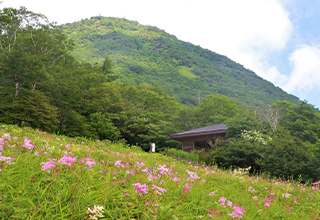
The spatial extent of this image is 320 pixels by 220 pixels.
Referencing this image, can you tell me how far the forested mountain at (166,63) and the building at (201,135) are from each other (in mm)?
40247

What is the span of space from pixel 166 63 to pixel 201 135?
75191 millimetres

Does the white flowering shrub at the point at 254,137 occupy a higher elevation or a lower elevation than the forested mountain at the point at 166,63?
lower

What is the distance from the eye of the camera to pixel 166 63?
91.2 metres

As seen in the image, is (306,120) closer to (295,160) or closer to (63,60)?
(295,160)

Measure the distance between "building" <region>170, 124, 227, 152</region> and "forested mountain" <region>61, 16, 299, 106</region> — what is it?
1585 inches

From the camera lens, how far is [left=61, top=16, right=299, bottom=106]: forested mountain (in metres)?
69.9

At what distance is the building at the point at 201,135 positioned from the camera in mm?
17609

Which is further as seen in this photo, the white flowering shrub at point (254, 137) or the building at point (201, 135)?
the building at point (201, 135)

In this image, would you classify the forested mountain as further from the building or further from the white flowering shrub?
the white flowering shrub

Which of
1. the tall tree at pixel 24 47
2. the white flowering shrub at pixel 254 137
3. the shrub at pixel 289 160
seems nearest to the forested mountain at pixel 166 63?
the tall tree at pixel 24 47

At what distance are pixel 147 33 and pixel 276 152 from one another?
415ft

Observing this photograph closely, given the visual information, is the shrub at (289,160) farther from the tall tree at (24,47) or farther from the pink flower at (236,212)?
the tall tree at (24,47)

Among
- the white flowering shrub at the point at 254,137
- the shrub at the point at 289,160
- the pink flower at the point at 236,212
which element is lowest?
the shrub at the point at 289,160

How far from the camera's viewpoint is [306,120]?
3262 centimetres
